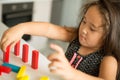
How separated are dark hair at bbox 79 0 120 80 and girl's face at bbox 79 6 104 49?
16mm

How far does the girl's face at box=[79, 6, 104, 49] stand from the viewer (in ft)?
2.68

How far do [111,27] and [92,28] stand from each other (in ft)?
0.20

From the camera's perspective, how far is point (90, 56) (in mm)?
905

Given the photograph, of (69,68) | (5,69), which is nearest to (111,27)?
(69,68)

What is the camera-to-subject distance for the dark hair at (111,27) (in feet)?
2.68

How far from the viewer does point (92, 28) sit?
0.83m

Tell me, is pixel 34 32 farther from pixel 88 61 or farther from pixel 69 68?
pixel 69 68

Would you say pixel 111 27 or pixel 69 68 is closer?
pixel 69 68

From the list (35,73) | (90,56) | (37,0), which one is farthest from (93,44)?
(37,0)

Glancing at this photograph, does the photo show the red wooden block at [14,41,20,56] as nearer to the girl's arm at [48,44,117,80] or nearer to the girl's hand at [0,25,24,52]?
the girl's hand at [0,25,24,52]

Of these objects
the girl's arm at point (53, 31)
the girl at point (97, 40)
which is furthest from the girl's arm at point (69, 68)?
the girl's arm at point (53, 31)

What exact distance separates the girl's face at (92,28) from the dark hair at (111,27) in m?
0.02

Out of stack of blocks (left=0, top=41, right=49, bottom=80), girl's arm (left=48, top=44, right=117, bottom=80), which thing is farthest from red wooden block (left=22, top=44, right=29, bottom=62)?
girl's arm (left=48, top=44, right=117, bottom=80)

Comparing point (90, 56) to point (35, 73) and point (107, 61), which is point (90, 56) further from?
point (35, 73)
